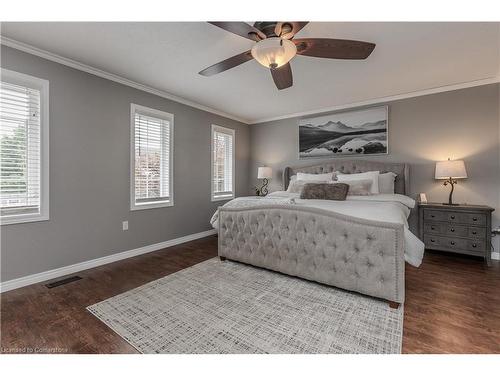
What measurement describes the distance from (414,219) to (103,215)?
456 cm

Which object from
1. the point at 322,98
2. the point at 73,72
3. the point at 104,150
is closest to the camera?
the point at 73,72

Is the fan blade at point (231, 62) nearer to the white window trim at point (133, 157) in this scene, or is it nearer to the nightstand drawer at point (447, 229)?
the white window trim at point (133, 157)

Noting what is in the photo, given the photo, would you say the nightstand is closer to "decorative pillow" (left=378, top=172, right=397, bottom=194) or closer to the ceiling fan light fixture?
"decorative pillow" (left=378, top=172, right=397, bottom=194)

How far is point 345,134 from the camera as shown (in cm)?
431

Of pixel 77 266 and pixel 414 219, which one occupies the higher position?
pixel 414 219

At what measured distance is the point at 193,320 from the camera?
1.83 meters

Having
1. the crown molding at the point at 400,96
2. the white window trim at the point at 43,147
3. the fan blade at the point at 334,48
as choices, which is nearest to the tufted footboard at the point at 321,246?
the fan blade at the point at 334,48

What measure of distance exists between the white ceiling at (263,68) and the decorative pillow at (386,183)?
1.32m

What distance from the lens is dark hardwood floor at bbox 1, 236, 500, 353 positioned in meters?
1.56

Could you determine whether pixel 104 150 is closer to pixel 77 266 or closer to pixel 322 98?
pixel 77 266

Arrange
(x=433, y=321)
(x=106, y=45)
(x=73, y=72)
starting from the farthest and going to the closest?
(x=73, y=72) < (x=106, y=45) < (x=433, y=321)

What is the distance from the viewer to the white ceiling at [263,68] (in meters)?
2.13
